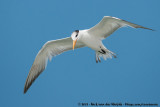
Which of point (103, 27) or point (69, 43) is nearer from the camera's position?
point (103, 27)

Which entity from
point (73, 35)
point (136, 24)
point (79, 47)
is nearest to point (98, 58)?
point (79, 47)

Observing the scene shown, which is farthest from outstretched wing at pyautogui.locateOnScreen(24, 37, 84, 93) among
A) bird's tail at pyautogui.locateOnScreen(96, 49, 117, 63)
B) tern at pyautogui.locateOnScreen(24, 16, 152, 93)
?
bird's tail at pyautogui.locateOnScreen(96, 49, 117, 63)

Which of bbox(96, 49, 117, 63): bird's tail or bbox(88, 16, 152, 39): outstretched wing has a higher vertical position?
bbox(88, 16, 152, 39): outstretched wing

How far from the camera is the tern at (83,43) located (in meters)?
6.19

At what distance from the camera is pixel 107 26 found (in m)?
6.32

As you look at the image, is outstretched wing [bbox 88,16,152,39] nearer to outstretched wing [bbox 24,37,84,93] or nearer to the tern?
the tern

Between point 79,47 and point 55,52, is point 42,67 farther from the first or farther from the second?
point 79,47

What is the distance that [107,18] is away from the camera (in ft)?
19.5

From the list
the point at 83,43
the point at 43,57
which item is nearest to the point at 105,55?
the point at 83,43

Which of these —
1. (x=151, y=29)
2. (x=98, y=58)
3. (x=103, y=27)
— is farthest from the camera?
(x=98, y=58)

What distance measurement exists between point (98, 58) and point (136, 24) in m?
1.67

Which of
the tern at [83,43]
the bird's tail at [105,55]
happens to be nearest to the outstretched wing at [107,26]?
the tern at [83,43]

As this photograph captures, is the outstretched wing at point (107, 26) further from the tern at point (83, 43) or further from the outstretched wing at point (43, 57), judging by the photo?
the outstretched wing at point (43, 57)

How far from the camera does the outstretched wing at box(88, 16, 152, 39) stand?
593cm
